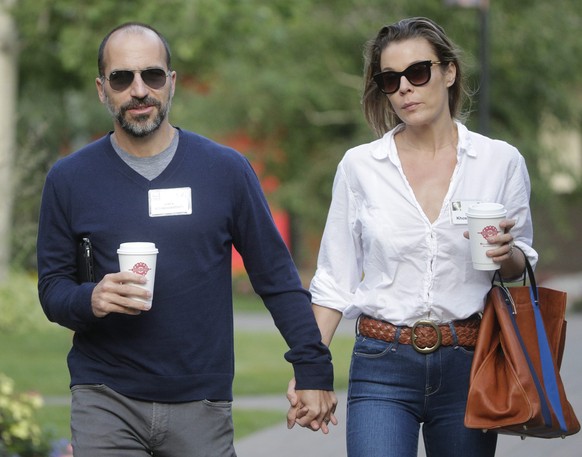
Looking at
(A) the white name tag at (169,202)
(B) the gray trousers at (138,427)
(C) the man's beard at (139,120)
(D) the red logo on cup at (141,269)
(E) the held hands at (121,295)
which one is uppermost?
(C) the man's beard at (139,120)

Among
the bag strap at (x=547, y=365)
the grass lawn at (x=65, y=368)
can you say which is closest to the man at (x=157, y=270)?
the bag strap at (x=547, y=365)

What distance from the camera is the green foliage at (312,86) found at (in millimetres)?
21500

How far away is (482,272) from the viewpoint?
14.2ft

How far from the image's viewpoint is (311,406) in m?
4.28

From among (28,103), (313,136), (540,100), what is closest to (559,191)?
(540,100)

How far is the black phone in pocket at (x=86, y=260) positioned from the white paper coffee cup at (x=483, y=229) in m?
1.20

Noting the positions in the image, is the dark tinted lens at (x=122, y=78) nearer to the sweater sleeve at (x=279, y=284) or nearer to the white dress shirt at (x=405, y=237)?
the sweater sleeve at (x=279, y=284)

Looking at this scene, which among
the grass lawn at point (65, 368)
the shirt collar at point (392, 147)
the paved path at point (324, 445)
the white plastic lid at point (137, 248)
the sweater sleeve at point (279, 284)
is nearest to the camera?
the white plastic lid at point (137, 248)

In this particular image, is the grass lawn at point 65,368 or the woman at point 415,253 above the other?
the woman at point 415,253

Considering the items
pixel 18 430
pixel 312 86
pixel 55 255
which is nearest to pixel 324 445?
pixel 18 430

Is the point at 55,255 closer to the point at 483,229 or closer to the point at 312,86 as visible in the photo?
the point at 483,229

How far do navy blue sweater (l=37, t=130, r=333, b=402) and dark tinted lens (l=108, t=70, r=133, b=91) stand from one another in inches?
8.3

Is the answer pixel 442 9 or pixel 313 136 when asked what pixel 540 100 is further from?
pixel 313 136

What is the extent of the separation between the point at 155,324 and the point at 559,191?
2422 cm
